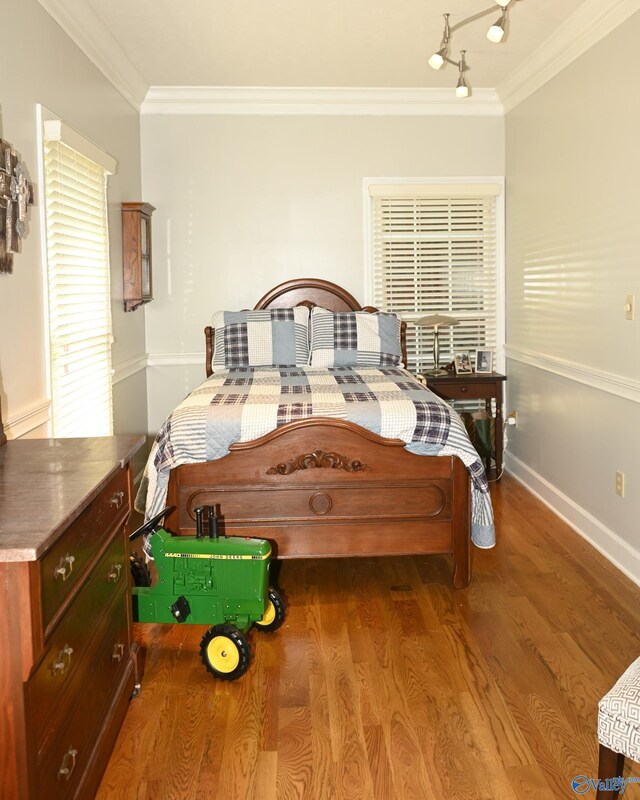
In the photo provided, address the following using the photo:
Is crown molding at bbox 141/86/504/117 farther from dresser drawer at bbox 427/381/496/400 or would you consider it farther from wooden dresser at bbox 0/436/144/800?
wooden dresser at bbox 0/436/144/800

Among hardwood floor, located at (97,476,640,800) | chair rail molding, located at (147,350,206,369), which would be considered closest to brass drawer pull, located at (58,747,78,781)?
hardwood floor, located at (97,476,640,800)

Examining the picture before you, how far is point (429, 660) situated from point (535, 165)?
10.6ft

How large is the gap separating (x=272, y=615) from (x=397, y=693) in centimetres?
64

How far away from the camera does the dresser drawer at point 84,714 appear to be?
166cm

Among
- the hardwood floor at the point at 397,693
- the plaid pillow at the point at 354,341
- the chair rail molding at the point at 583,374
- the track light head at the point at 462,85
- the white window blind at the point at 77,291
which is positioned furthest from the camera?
the plaid pillow at the point at 354,341

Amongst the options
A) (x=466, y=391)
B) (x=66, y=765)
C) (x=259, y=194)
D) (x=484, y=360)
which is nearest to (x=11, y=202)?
(x=66, y=765)

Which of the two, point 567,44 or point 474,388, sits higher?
point 567,44

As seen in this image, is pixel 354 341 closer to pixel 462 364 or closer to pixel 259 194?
pixel 462 364

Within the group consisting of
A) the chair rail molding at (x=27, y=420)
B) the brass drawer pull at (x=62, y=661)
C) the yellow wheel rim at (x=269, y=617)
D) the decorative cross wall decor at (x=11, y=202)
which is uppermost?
the decorative cross wall decor at (x=11, y=202)

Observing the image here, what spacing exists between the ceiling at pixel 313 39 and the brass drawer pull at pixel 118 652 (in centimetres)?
270

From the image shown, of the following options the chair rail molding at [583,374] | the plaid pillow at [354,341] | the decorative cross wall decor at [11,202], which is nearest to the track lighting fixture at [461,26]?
the plaid pillow at [354,341]

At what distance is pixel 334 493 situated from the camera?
10.9 feet

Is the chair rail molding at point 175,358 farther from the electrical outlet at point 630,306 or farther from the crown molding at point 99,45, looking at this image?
the electrical outlet at point 630,306

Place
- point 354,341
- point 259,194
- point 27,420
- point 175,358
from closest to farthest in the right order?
point 27,420, point 354,341, point 259,194, point 175,358
